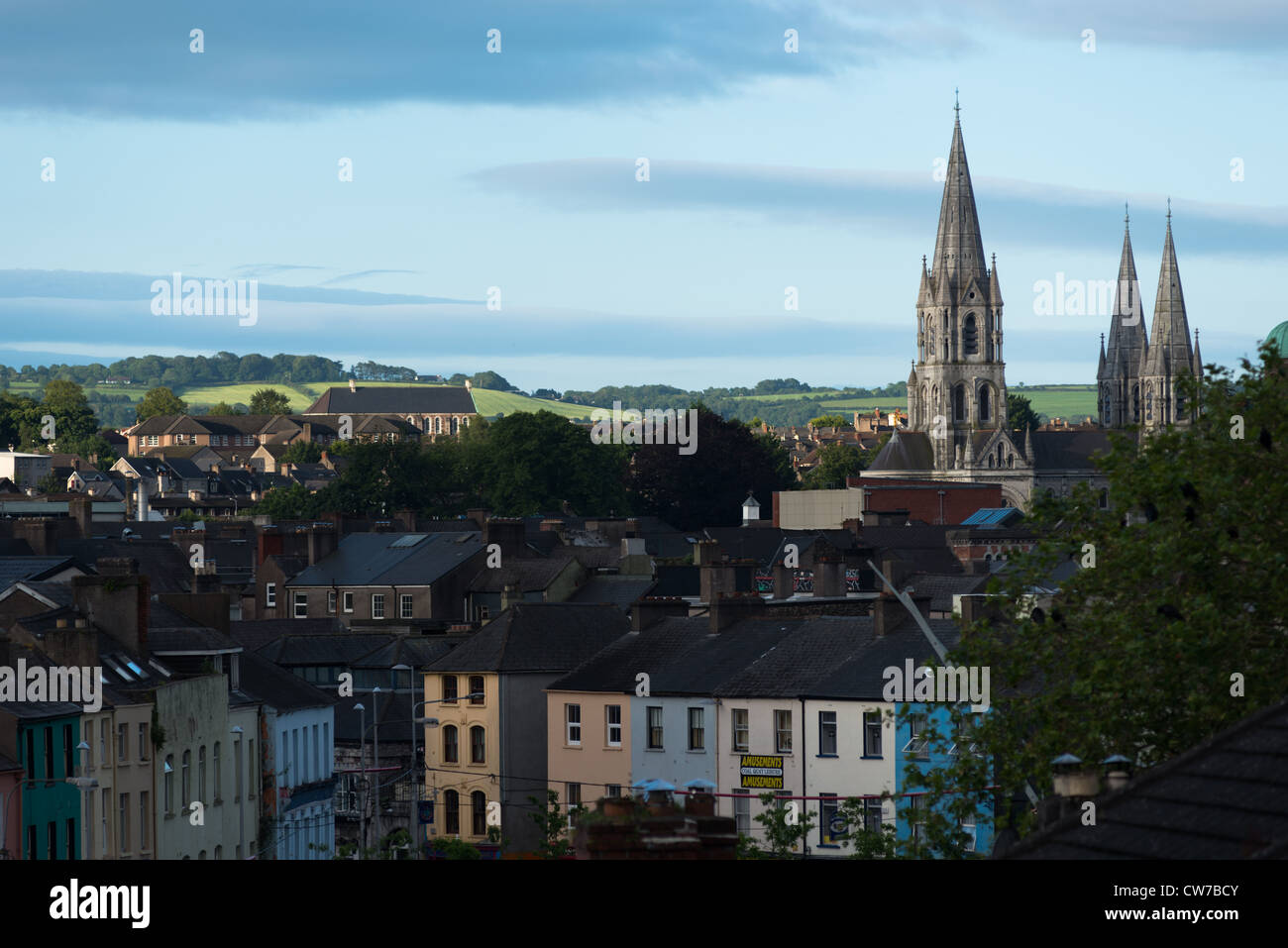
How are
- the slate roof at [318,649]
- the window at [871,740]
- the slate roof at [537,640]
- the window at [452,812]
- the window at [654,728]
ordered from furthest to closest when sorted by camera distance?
the slate roof at [318,649] < the slate roof at [537,640] < the window at [452,812] < the window at [654,728] < the window at [871,740]

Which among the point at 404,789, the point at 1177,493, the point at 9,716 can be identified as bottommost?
the point at 404,789

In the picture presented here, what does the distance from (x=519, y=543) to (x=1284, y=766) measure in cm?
7937

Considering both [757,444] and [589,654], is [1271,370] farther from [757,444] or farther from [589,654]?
[757,444]

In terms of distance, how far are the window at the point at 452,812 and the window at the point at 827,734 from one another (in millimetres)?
13795

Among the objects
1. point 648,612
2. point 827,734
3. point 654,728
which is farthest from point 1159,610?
point 648,612

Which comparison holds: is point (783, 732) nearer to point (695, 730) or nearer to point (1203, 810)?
point (695, 730)

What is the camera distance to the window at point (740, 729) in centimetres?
5509

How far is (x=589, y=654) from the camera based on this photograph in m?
65.1

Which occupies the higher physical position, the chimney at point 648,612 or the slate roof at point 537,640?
the chimney at point 648,612

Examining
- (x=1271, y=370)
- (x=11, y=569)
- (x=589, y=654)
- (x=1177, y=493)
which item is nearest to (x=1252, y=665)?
(x=1177, y=493)

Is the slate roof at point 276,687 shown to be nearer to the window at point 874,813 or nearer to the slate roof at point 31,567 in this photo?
the slate roof at point 31,567

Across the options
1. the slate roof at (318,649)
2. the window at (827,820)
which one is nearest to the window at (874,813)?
the window at (827,820)

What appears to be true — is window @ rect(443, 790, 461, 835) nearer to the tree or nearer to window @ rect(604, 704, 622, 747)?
window @ rect(604, 704, 622, 747)

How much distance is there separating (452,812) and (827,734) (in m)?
14.6
